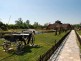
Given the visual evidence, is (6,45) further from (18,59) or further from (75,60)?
(75,60)

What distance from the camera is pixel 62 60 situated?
14.6 meters

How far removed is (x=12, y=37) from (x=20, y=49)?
3881 mm

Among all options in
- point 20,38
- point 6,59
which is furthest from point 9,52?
point 20,38

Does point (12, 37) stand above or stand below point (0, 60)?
above

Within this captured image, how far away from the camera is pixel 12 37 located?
21.0 metres

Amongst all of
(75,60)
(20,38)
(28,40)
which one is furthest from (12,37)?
(75,60)

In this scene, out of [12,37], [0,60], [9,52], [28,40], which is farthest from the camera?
[28,40]

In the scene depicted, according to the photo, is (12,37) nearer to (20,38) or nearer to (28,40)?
(20,38)

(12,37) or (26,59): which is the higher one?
(12,37)

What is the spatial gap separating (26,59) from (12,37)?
7690 mm

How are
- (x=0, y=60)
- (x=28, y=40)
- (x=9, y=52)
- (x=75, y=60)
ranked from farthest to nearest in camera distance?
(x=28, y=40), (x=9, y=52), (x=75, y=60), (x=0, y=60)

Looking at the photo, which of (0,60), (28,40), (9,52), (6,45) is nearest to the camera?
(0,60)

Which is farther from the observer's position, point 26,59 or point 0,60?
point 26,59

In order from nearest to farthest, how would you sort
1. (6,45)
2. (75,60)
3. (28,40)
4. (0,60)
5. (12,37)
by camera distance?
(0,60)
(75,60)
(6,45)
(12,37)
(28,40)
